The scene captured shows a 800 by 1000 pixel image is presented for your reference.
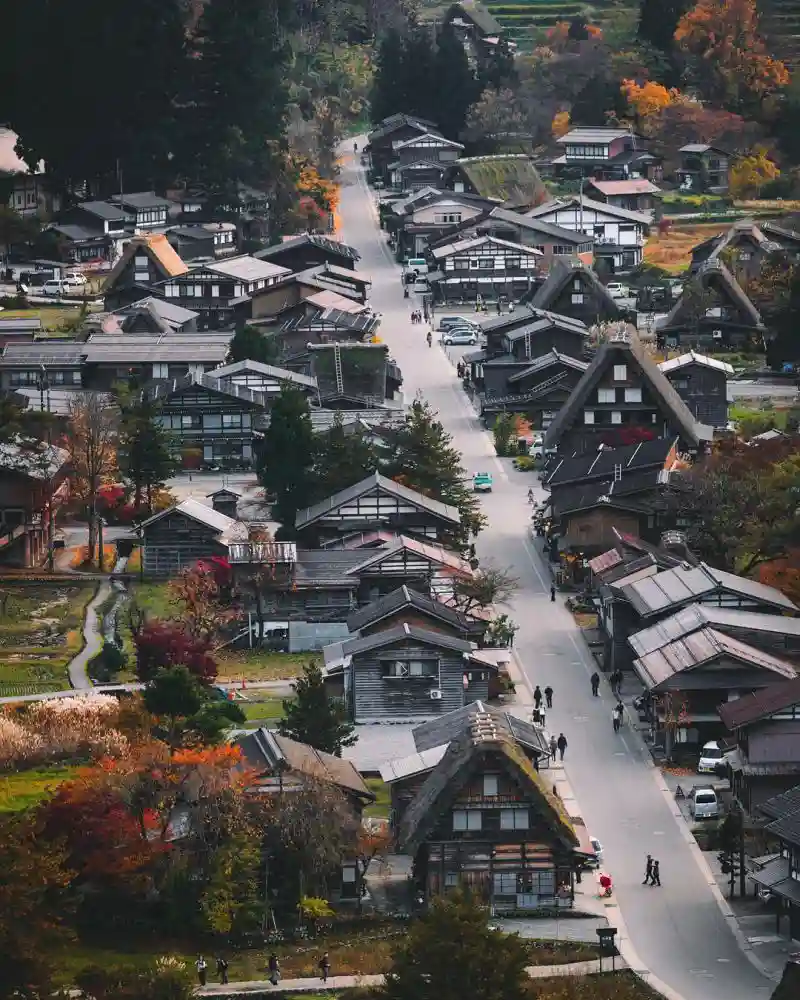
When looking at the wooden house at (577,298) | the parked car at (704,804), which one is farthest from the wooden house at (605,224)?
the parked car at (704,804)

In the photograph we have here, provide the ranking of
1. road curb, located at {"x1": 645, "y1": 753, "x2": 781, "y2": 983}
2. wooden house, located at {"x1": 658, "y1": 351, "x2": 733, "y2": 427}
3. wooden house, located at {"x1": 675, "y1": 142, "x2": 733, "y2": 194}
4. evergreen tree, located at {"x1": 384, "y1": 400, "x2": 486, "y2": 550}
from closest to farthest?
road curb, located at {"x1": 645, "y1": 753, "x2": 781, "y2": 983} → evergreen tree, located at {"x1": 384, "y1": 400, "x2": 486, "y2": 550} → wooden house, located at {"x1": 658, "y1": 351, "x2": 733, "y2": 427} → wooden house, located at {"x1": 675, "y1": 142, "x2": 733, "y2": 194}

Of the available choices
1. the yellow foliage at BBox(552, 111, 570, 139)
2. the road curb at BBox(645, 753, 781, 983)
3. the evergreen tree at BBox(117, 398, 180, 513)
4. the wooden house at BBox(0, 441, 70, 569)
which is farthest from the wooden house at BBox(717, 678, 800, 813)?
the yellow foliage at BBox(552, 111, 570, 139)

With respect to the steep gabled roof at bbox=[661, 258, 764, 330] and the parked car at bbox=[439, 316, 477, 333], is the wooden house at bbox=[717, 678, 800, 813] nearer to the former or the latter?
the steep gabled roof at bbox=[661, 258, 764, 330]

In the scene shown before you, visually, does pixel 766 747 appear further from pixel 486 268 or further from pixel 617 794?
pixel 486 268

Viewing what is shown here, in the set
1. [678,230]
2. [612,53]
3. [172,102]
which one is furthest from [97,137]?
[612,53]

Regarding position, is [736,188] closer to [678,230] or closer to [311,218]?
[678,230]

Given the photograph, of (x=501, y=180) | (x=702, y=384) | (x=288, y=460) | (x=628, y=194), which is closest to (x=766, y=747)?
(x=288, y=460)
